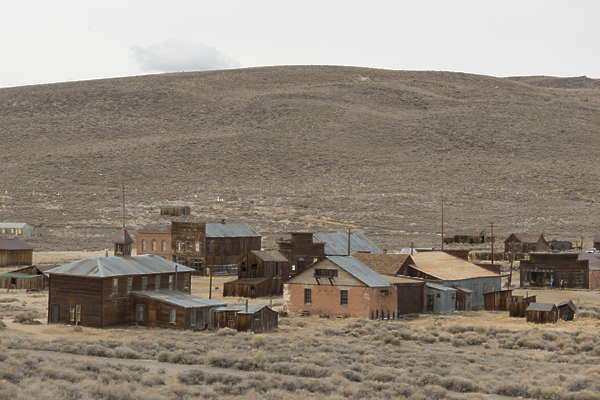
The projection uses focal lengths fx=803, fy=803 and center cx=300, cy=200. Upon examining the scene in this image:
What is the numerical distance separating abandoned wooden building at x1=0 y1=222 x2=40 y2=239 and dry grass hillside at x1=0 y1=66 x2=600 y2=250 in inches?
118

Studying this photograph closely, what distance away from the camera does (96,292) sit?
121ft

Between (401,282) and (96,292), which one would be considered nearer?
(96,292)

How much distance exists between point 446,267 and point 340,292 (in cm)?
1326

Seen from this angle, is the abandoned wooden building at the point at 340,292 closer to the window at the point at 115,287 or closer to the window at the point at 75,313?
the window at the point at 115,287

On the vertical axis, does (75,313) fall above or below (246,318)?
below

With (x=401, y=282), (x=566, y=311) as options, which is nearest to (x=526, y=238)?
(x=401, y=282)

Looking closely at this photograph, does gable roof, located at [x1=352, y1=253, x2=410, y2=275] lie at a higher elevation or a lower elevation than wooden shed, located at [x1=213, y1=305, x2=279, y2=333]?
higher

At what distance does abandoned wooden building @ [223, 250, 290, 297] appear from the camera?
2078 inches

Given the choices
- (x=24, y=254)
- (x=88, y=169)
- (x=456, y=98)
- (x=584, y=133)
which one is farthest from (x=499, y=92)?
(x=24, y=254)

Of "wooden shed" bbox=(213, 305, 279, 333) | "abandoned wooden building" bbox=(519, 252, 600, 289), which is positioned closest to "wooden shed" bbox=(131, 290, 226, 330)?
"wooden shed" bbox=(213, 305, 279, 333)

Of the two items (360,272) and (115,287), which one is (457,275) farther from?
(115,287)

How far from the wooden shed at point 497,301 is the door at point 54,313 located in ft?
87.7

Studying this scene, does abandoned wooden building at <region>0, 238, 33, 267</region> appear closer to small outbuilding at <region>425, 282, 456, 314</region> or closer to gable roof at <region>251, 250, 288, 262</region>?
gable roof at <region>251, 250, 288, 262</region>

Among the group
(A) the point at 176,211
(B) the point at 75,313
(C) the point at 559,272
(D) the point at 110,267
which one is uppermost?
(A) the point at 176,211
